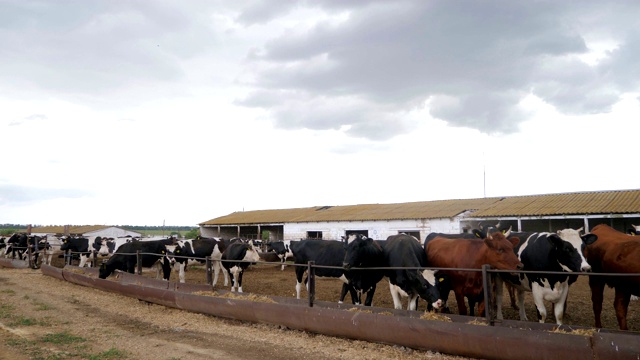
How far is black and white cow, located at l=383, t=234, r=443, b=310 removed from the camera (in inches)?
328

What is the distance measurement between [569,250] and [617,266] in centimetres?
77

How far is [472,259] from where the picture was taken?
8.70m

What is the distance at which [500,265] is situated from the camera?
793 centimetres

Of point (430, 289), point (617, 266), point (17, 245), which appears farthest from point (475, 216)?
point (17, 245)

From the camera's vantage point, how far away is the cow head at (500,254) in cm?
782

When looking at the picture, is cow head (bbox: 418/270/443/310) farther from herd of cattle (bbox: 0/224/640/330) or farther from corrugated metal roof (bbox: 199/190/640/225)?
corrugated metal roof (bbox: 199/190/640/225)

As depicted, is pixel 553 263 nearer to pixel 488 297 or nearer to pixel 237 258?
pixel 488 297

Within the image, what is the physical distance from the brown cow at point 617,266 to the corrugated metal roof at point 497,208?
15.4 m

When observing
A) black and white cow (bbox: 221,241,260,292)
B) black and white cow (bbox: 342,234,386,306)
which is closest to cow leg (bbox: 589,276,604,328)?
black and white cow (bbox: 342,234,386,306)

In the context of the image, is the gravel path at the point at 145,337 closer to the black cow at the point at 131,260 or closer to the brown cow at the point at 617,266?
the brown cow at the point at 617,266

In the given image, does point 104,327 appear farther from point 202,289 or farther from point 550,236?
point 550,236

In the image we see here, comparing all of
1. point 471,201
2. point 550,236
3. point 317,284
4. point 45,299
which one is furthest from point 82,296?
point 471,201

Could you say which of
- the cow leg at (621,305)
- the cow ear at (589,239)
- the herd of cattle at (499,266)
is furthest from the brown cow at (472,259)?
the cow leg at (621,305)

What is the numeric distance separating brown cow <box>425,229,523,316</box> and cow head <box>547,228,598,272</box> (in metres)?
0.69
